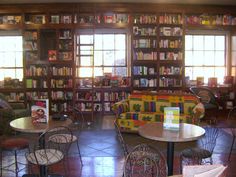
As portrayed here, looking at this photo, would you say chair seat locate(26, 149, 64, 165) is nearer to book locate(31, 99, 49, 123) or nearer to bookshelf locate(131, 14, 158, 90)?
book locate(31, 99, 49, 123)

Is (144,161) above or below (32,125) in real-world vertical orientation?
below

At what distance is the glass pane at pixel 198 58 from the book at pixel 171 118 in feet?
18.5

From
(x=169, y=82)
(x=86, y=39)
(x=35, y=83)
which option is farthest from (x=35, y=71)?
(x=169, y=82)

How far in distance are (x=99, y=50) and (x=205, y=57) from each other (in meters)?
3.20

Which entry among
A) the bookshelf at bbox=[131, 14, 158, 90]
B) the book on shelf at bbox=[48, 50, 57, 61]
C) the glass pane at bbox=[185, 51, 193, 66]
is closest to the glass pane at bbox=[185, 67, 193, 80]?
the glass pane at bbox=[185, 51, 193, 66]

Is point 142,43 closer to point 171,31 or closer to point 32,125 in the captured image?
point 171,31

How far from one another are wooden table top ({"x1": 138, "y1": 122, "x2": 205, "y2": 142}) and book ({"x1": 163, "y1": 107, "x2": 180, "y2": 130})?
0.22 ft

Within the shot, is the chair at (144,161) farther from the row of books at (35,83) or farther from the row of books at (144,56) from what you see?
the row of books at (35,83)

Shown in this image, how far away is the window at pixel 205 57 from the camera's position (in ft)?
28.3

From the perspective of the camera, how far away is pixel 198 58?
8.68m

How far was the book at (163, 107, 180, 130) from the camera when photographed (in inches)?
132

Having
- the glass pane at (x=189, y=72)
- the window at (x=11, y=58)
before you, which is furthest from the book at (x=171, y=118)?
the window at (x=11, y=58)

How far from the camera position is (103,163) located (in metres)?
4.48

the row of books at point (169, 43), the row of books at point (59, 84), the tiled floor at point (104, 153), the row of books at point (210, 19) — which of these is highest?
the row of books at point (210, 19)
